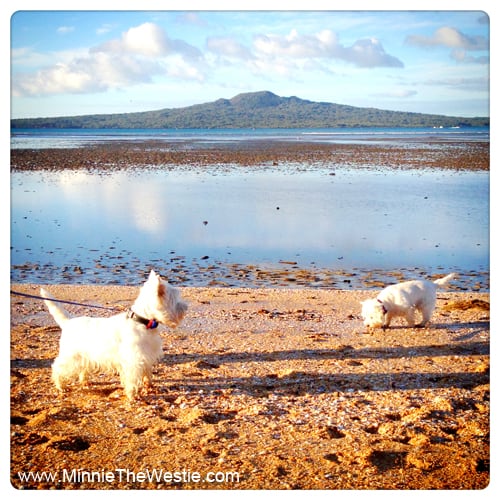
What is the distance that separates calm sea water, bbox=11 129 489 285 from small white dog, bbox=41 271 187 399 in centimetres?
547

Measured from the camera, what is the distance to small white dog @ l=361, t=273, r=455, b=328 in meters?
8.58

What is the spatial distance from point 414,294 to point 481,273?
4.94 metres

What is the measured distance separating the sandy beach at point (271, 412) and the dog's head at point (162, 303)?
1004 millimetres

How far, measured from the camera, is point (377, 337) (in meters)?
8.42

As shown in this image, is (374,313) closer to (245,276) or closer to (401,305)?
(401,305)

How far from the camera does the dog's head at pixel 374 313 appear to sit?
27.9ft

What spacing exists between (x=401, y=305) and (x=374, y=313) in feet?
1.53

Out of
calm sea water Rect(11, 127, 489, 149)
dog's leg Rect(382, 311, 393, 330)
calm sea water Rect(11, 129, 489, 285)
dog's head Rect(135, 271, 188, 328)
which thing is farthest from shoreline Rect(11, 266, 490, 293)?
calm sea water Rect(11, 127, 489, 149)

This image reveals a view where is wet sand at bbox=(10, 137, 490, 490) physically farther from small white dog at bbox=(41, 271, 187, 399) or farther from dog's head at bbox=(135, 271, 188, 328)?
dog's head at bbox=(135, 271, 188, 328)

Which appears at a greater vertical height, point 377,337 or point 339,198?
point 339,198

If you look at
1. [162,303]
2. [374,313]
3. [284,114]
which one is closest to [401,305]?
[374,313]

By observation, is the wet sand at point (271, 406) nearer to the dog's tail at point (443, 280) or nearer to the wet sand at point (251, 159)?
the dog's tail at point (443, 280)
